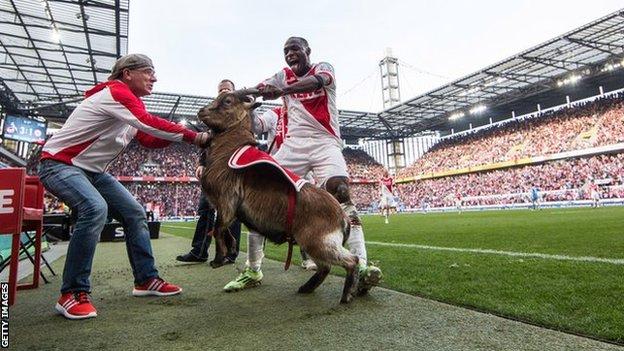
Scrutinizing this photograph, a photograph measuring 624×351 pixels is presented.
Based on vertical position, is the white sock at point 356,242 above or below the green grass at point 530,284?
above

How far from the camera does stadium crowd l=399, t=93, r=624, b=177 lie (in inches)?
1305

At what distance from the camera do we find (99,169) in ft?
11.3

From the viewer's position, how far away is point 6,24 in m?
19.0

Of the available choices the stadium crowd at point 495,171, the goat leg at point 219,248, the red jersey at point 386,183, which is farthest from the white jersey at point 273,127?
the stadium crowd at point 495,171

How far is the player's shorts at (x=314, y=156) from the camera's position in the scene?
3855mm

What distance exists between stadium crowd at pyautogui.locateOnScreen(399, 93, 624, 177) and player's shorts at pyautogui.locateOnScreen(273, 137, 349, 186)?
36186 millimetres

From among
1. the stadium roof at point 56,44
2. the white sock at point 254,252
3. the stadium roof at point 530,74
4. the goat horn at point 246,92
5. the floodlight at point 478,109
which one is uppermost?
the stadium roof at point 530,74

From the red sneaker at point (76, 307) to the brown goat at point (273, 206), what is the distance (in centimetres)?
118

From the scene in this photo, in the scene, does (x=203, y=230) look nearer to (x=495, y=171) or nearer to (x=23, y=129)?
(x=23, y=129)

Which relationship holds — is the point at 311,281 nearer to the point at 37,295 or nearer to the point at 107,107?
the point at 107,107

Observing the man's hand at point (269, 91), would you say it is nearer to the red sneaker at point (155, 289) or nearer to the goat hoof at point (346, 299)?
the goat hoof at point (346, 299)

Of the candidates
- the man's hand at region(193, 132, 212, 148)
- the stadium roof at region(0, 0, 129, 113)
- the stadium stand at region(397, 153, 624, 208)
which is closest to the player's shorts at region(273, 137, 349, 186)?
the man's hand at region(193, 132, 212, 148)

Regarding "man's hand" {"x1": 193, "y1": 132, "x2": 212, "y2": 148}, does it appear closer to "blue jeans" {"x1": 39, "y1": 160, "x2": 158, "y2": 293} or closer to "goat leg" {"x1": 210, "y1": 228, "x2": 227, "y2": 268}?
"goat leg" {"x1": 210, "y1": 228, "x2": 227, "y2": 268}

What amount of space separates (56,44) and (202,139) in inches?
930
